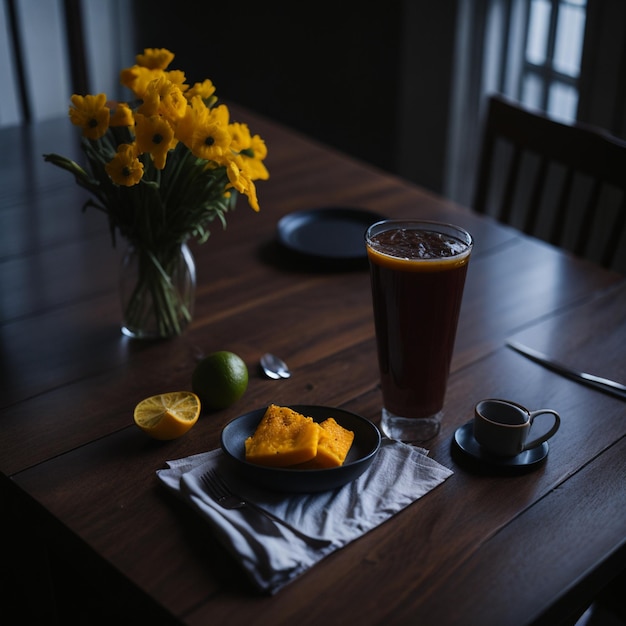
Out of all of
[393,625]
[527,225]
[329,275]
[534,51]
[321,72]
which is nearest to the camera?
[393,625]

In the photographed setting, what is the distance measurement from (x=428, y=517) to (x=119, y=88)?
3.61 metres

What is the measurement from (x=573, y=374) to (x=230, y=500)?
58 cm

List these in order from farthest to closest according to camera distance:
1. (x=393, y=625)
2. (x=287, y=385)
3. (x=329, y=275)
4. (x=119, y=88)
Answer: (x=119, y=88), (x=329, y=275), (x=287, y=385), (x=393, y=625)

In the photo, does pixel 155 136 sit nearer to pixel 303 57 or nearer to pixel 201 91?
pixel 201 91

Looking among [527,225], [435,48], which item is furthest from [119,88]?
[527,225]

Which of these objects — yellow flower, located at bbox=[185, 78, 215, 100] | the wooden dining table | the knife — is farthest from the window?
yellow flower, located at bbox=[185, 78, 215, 100]

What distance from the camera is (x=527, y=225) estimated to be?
6.36 ft

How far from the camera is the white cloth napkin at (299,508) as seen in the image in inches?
35.7

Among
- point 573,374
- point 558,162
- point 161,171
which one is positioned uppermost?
point 161,171

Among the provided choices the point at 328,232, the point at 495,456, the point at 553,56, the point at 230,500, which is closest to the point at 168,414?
the point at 230,500

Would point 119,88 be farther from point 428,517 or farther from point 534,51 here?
point 428,517

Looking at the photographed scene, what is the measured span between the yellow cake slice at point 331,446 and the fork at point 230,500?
7cm

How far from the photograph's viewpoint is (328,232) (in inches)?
68.6

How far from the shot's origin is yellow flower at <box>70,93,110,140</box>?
119cm
